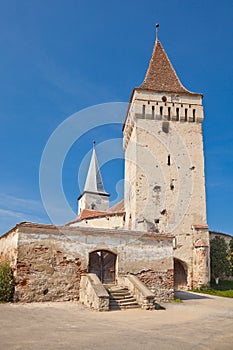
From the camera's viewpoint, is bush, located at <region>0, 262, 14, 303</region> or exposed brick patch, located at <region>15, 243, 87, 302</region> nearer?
bush, located at <region>0, 262, 14, 303</region>

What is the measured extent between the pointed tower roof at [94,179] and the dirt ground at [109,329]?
40259mm

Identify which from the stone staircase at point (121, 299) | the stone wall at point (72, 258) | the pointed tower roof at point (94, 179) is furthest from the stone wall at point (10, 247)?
the pointed tower roof at point (94, 179)

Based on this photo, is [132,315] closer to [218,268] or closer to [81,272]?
[81,272]

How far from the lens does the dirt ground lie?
6.54 meters

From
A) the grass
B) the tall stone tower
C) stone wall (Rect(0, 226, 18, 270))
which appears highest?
the tall stone tower

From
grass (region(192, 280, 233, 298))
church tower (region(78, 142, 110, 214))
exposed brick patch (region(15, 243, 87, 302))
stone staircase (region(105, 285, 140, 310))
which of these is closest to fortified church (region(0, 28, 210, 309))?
exposed brick patch (region(15, 243, 87, 302))

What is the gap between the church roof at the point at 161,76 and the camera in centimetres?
2640

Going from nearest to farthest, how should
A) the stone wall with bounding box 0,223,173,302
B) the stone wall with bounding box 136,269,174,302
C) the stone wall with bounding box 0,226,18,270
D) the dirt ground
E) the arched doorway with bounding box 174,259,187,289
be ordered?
the dirt ground → the stone wall with bounding box 0,223,173,302 → the stone wall with bounding box 0,226,18,270 → the stone wall with bounding box 136,269,174,302 → the arched doorway with bounding box 174,259,187,289

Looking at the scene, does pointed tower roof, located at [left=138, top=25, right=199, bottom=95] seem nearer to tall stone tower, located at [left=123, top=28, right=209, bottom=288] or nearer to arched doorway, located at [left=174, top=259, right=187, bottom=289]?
tall stone tower, located at [left=123, top=28, right=209, bottom=288]

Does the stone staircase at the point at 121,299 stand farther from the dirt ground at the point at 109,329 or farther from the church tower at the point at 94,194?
the church tower at the point at 94,194

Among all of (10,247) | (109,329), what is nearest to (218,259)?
(10,247)

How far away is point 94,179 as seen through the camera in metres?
53.1

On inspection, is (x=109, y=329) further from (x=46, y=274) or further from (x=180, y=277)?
(x=180, y=277)

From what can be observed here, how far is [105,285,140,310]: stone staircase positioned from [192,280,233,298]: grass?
944 centimetres
